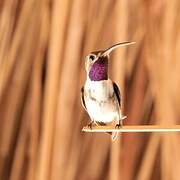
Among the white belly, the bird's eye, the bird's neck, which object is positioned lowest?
the white belly

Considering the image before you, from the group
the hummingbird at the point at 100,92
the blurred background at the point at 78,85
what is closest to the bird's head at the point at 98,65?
the hummingbird at the point at 100,92

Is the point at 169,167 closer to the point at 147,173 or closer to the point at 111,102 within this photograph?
the point at 147,173

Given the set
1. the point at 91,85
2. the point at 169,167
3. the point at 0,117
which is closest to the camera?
the point at 91,85

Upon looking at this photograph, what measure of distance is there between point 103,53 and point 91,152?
12.2 inches

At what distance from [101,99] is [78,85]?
26cm

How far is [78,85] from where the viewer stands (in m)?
1.35

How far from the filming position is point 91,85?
1111mm

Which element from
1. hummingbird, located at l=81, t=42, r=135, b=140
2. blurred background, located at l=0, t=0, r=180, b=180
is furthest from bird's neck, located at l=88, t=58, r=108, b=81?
blurred background, located at l=0, t=0, r=180, b=180

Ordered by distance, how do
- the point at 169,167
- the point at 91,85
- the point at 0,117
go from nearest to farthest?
the point at 91,85, the point at 169,167, the point at 0,117

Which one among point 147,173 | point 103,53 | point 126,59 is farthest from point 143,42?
point 147,173

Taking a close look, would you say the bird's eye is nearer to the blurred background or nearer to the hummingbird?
the hummingbird

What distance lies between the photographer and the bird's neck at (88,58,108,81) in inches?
43.7

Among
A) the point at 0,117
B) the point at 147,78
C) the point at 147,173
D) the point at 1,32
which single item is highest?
the point at 1,32

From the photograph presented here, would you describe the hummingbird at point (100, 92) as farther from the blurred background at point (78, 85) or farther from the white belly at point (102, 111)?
the blurred background at point (78, 85)
